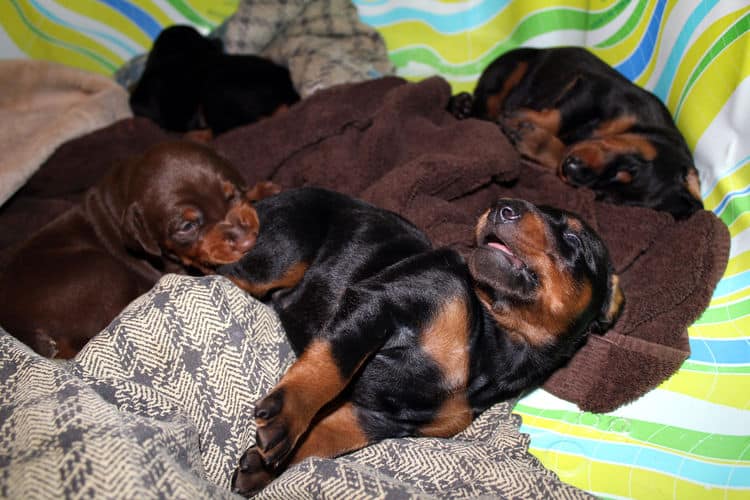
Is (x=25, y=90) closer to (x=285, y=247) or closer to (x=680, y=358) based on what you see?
(x=285, y=247)

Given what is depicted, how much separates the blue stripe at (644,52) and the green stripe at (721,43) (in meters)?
0.44

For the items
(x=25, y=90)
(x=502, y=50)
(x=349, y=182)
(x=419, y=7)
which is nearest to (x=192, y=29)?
(x=25, y=90)

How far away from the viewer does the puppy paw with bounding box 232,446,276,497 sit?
259cm

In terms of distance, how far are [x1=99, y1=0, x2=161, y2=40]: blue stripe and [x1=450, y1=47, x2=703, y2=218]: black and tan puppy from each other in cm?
270

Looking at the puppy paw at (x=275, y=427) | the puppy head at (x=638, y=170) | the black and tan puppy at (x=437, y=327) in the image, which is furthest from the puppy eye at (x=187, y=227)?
the puppy head at (x=638, y=170)

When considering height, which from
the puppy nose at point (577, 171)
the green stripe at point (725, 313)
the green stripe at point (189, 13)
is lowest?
the green stripe at point (725, 313)

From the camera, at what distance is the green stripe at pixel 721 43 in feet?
10.6

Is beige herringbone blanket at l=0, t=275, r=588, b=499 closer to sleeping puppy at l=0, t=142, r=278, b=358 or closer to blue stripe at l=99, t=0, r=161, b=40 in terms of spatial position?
sleeping puppy at l=0, t=142, r=278, b=358

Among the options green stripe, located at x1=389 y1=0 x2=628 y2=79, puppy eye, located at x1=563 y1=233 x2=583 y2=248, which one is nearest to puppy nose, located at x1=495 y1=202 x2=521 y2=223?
puppy eye, located at x1=563 y1=233 x2=583 y2=248

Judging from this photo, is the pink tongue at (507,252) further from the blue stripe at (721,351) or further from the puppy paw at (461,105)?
the puppy paw at (461,105)

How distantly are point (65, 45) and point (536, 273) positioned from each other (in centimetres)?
443

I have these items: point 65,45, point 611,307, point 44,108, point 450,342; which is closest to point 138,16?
point 65,45

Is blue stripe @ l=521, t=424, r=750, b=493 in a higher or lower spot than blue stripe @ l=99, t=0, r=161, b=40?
lower

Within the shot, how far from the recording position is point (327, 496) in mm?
2408
